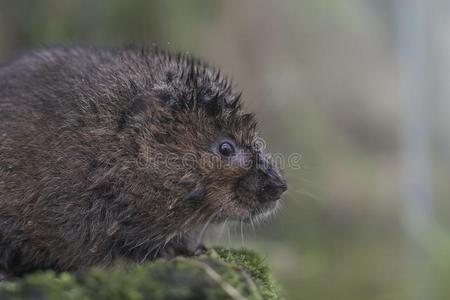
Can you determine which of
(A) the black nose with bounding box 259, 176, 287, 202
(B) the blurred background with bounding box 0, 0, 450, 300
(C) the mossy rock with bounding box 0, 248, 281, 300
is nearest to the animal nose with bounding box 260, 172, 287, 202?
(A) the black nose with bounding box 259, 176, 287, 202

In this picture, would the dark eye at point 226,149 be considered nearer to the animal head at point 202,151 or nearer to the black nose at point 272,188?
the animal head at point 202,151

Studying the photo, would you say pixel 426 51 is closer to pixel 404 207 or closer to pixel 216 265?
pixel 404 207

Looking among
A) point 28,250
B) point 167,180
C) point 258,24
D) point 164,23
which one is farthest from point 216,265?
point 258,24

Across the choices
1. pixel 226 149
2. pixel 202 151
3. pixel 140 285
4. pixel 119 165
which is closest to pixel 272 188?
pixel 226 149

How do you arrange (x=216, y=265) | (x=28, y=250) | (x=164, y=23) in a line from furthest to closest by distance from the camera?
(x=164, y=23), (x=28, y=250), (x=216, y=265)

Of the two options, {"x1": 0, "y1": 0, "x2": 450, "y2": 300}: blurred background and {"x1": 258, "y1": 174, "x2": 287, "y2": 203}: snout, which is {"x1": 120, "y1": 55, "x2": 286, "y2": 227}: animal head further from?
{"x1": 0, "y1": 0, "x2": 450, "y2": 300}: blurred background

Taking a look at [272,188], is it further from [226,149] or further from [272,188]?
[226,149]
